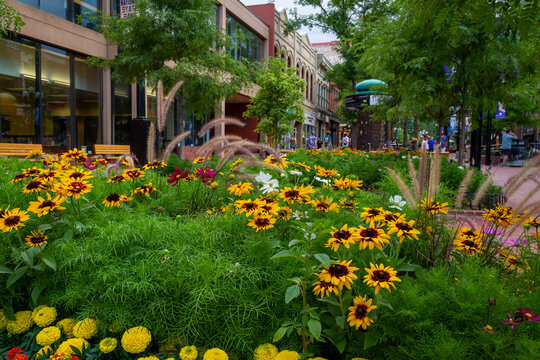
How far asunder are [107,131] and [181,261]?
15.8 m

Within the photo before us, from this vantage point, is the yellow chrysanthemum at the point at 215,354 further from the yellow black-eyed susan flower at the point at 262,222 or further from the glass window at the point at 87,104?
the glass window at the point at 87,104

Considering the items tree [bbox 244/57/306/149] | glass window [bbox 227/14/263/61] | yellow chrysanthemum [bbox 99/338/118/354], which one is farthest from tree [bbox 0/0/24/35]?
glass window [bbox 227/14/263/61]

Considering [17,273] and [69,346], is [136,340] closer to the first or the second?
[69,346]

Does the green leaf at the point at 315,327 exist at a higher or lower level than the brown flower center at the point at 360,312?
lower

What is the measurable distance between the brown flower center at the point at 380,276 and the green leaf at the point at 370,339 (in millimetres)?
247

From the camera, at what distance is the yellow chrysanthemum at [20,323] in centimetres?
207

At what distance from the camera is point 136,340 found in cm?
182

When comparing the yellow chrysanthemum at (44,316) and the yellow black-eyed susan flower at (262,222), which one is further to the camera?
the yellow black-eyed susan flower at (262,222)

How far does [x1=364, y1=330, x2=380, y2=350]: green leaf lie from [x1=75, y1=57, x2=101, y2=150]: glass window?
51.3 ft

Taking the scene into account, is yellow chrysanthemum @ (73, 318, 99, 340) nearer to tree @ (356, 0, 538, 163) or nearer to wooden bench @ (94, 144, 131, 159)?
tree @ (356, 0, 538, 163)

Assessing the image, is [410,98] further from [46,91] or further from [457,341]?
[46,91]

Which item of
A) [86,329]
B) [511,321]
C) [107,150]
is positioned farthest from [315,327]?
[107,150]

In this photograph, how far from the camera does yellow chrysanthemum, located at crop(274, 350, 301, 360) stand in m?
1.73

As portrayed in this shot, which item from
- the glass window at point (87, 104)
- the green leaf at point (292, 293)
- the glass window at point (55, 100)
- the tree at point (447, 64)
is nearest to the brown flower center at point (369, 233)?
the green leaf at point (292, 293)
